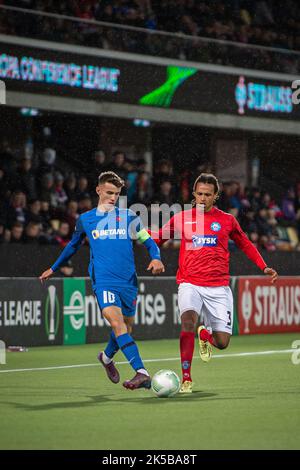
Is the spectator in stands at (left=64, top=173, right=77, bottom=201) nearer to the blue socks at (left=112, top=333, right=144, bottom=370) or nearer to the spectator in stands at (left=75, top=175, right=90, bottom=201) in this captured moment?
the spectator in stands at (left=75, top=175, right=90, bottom=201)

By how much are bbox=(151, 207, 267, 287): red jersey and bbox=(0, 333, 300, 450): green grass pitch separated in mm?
1159

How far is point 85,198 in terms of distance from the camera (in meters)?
21.9

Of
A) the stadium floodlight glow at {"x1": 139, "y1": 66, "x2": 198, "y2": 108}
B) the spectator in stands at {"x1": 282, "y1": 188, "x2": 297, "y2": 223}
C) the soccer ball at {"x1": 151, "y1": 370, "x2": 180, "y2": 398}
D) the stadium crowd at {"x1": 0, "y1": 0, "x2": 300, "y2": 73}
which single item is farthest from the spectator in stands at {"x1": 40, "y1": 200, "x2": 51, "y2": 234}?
the soccer ball at {"x1": 151, "y1": 370, "x2": 180, "y2": 398}

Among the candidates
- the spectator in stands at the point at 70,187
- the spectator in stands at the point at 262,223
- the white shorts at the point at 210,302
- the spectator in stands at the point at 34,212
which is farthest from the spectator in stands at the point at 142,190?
the white shorts at the point at 210,302

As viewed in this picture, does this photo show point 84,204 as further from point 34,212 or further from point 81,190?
point 34,212

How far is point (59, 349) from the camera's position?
690 inches

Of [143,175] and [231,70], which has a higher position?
[231,70]

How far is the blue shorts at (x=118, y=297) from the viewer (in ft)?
34.5

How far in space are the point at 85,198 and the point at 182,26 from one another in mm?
6820

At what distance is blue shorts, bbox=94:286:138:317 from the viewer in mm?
10516

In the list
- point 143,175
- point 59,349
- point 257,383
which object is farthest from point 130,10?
point 257,383

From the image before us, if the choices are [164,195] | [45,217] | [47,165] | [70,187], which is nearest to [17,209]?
[45,217]

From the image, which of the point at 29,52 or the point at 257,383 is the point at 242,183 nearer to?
the point at 29,52

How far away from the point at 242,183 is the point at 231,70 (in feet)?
16.9
